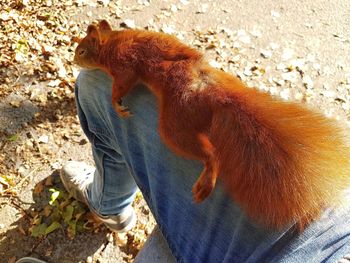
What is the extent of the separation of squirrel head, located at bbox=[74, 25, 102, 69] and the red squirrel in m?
0.15

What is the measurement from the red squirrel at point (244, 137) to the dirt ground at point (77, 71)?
0.99 m

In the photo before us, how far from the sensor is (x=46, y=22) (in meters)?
2.74

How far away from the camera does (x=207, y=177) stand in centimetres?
94

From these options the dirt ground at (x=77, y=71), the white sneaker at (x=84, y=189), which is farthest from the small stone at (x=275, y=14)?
the white sneaker at (x=84, y=189)

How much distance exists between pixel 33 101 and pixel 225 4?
1.61 m

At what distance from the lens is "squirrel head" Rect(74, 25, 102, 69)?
4.35 ft

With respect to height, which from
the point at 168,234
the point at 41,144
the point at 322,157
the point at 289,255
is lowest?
the point at 41,144

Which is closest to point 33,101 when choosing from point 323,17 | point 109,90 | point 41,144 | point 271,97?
point 41,144

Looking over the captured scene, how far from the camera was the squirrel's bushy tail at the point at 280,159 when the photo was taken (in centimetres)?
81

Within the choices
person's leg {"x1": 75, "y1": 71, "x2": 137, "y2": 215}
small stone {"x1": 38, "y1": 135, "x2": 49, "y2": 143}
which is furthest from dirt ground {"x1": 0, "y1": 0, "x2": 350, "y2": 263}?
person's leg {"x1": 75, "y1": 71, "x2": 137, "y2": 215}

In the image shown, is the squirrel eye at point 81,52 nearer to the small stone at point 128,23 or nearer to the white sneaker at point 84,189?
the white sneaker at point 84,189

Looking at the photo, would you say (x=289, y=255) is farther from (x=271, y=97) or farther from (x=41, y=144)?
(x=41, y=144)

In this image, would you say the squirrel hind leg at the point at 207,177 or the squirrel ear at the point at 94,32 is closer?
the squirrel hind leg at the point at 207,177

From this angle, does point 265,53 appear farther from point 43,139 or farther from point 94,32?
point 94,32
